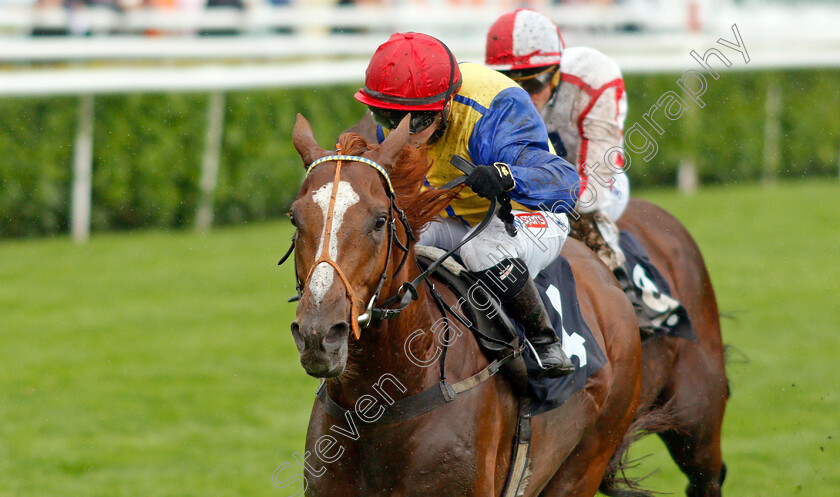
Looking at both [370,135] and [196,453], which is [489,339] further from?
[196,453]

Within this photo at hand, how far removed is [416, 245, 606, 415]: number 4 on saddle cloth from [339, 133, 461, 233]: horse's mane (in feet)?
0.93

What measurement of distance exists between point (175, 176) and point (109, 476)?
6977mm

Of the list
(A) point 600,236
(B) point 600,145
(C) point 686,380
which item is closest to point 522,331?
(A) point 600,236

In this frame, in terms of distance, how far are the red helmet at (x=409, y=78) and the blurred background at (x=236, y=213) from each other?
280cm

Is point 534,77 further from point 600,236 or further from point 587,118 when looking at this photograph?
point 600,236

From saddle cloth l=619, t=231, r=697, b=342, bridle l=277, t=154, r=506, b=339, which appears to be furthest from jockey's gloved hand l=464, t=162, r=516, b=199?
saddle cloth l=619, t=231, r=697, b=342

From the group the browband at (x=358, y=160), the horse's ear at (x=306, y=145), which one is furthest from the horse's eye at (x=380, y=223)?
the horse's ear at (x=306, y=145)

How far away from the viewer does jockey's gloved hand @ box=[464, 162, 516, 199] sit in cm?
317

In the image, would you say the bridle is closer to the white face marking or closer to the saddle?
the white face marking

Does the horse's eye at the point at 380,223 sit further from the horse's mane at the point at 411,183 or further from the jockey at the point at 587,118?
the jockey at the point at 587,118

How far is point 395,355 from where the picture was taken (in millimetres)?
3152

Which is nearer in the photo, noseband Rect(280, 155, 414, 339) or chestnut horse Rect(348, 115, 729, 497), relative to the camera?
noseband Rect(280, 155, 414, 339)

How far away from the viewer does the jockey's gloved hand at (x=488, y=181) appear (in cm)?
317

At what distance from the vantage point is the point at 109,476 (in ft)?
18.9
